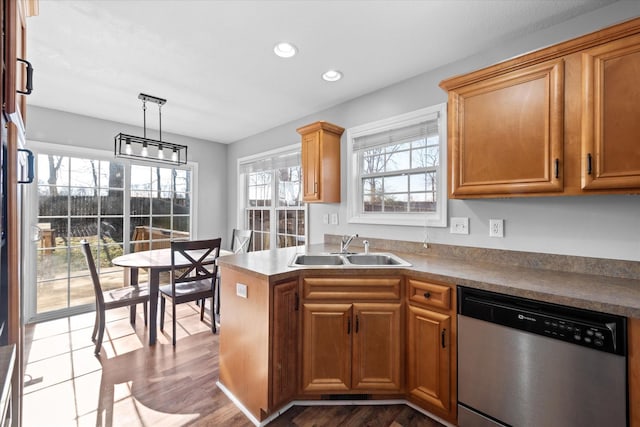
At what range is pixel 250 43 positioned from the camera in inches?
79.7

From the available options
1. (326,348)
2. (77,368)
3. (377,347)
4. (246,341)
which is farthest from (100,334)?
(377,347)

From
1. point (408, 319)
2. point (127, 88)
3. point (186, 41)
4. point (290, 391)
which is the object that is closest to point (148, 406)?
point (290, 391)

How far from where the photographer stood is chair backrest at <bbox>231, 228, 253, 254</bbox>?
3812mm

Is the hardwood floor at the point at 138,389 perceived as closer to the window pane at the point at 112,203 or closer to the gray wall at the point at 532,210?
the gray wall at the point at 532,210

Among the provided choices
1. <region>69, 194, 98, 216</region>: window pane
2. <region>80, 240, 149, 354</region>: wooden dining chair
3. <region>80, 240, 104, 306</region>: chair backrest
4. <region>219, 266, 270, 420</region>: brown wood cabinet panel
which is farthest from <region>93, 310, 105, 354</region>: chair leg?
<region>69, 194, 98, 216</region>: window pane

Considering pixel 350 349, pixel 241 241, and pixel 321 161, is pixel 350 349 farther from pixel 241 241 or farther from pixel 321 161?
pixel 241 241

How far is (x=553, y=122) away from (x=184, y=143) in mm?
4404

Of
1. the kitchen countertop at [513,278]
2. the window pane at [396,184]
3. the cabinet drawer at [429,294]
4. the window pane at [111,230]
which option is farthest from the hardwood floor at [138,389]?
the window pane at [396,184]

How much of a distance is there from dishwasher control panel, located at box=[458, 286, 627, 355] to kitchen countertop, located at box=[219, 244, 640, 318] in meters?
0.04

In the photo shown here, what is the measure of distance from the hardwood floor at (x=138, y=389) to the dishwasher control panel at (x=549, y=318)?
807 millimetres

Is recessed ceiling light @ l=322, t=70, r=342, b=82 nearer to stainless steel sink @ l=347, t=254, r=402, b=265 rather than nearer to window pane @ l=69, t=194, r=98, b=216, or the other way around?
stainless steel sink @ l=347, t=254, r=402, b=265

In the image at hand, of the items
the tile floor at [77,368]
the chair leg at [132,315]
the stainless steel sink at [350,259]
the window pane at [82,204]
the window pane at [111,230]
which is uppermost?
the window pane at [82,204]

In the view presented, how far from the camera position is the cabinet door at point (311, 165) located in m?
2.93

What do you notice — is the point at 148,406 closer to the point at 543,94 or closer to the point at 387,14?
the point at 387,14
